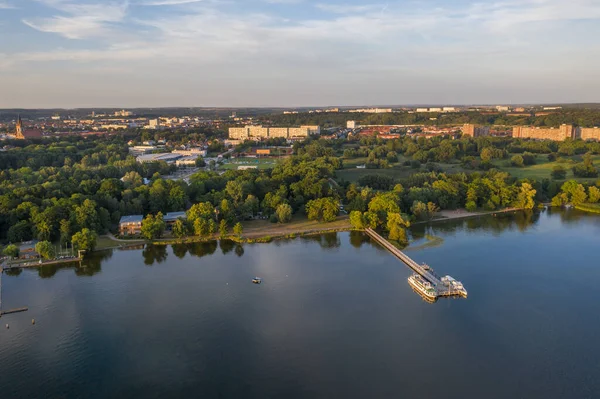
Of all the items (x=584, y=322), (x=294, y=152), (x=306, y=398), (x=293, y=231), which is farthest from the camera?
(x=294, y=152)

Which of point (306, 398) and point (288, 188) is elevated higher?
point (288, 188)

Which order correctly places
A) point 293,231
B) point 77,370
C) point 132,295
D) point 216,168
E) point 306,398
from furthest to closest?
point 216,168 → point 293,231 → point 132,295 → point 77,370 → point 306,398

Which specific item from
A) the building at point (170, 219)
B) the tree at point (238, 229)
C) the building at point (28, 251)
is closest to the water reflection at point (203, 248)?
the tree at point (238, 229)

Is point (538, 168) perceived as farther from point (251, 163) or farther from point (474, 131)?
point (474, 131)

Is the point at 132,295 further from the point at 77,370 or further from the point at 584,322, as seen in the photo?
the point at 584,322

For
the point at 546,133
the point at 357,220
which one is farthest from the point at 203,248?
the point at 546,133

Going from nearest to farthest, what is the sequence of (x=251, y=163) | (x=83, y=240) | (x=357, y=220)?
(x=83, y=240) → (x=357, y=220) → (x=251, y=163)

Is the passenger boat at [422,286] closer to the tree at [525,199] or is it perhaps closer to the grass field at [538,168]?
the tree at [525,199]

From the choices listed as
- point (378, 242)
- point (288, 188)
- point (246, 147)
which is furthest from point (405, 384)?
point (246, 147)
